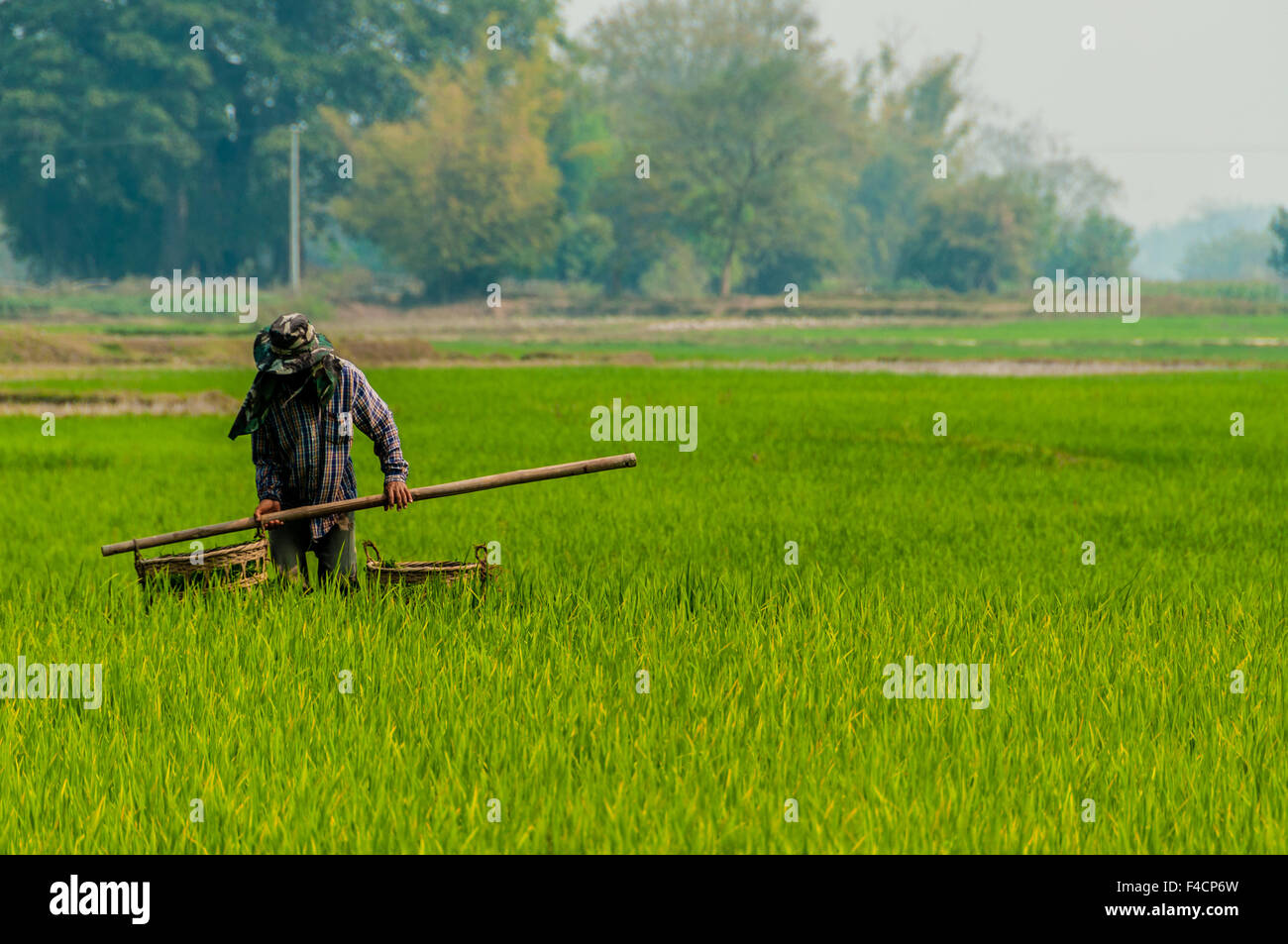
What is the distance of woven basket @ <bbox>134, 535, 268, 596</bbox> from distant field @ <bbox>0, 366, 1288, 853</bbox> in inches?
4.9

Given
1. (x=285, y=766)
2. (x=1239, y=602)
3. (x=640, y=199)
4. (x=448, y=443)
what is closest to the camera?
(x=285, y=766)

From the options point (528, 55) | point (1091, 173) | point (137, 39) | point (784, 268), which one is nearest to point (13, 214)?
point (137, 39)

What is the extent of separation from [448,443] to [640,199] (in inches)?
1938

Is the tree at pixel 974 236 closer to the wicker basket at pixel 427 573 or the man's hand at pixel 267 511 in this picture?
the wicker basket at pixel 427 573

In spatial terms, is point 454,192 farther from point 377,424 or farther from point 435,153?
point 377,424

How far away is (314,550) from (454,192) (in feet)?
176

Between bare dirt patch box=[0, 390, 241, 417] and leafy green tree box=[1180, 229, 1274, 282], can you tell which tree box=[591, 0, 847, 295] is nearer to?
bare dirt patch box=[0, 390, 241, 417]

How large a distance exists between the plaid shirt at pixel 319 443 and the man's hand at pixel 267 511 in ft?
0.16

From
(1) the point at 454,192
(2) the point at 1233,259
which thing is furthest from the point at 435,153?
(2) the point at 1233,259

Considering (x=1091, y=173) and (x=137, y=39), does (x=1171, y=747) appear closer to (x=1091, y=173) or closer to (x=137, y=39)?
(x=137, y=39)

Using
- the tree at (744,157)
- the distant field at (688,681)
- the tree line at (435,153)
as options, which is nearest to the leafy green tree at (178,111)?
the tree line at (435,153)

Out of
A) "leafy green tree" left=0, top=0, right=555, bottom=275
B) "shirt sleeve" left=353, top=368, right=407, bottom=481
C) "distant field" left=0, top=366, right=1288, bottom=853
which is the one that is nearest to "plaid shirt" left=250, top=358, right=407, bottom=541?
"shirt sleeve" left=353, top=368, right=407, bottom=481

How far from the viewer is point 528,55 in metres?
71.1

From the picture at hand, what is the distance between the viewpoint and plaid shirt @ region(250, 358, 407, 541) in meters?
6.04
